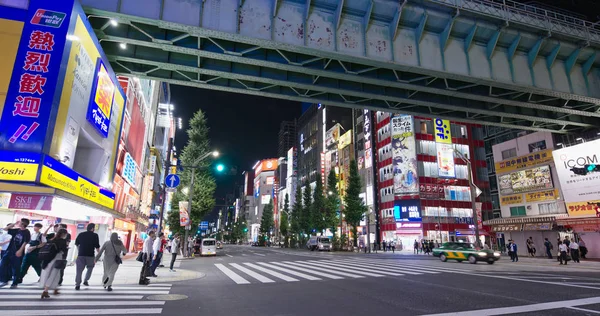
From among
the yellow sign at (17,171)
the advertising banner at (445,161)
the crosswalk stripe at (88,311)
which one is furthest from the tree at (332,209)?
the crosswalk stripe at (88,311)

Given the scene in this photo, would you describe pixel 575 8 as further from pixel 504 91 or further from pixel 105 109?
pixel 105 109

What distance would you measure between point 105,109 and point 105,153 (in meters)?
2.34

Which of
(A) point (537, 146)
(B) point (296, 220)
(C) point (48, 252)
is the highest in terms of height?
(A) point (537, 146)

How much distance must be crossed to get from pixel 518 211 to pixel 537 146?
22.3 ft

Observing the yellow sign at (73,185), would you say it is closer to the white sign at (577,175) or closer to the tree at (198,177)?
the tree at (198,177)

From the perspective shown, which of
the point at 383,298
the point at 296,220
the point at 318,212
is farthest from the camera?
the point at 296,220

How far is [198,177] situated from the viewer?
31688 millimetres

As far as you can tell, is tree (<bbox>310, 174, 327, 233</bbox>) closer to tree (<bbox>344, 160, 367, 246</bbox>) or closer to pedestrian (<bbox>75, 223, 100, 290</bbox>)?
tree (<bbox>344, 160, 367, 246</bbox>)

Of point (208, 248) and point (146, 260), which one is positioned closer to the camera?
point (146, 260)

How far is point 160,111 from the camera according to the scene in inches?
2052

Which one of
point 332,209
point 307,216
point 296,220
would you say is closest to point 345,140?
point 307,216

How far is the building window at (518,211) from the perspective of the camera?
31280mm

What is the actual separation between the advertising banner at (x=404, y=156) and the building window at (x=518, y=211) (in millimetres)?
18955

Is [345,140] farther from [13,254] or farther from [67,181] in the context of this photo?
[13,254]
